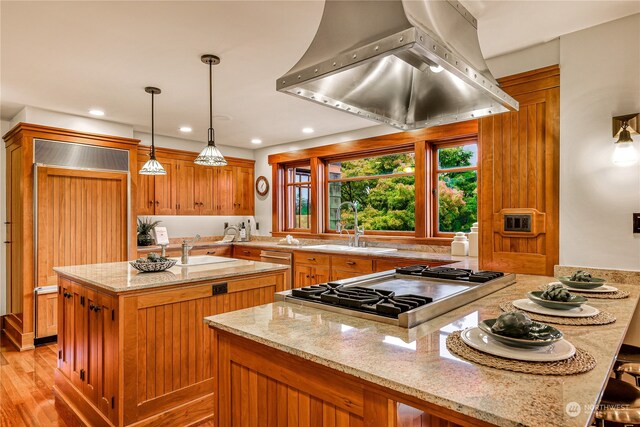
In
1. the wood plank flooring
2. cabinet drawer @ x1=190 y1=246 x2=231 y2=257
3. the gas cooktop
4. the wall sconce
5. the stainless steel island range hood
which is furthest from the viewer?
cabinet drawer @ x1=190 y1=246 x2=231 y2=257

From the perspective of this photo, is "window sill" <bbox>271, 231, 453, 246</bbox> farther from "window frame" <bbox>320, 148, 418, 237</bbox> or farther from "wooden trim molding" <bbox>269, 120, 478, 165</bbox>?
"wooden trim molding" <bbox>269, 120, 478, 165</bbox>

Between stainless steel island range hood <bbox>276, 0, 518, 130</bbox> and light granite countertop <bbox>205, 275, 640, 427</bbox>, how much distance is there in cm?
88

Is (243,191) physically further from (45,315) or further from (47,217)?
(45,315)

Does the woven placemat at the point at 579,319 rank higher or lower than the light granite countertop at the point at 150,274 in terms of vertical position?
higher

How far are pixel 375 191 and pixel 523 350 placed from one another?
3.85 metres

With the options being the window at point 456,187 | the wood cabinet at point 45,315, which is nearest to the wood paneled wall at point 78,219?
the wood cabinet at point 45,315

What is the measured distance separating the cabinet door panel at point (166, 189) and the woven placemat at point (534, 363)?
15.8ft

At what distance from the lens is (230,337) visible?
1.35 metres

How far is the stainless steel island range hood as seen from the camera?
121 cm

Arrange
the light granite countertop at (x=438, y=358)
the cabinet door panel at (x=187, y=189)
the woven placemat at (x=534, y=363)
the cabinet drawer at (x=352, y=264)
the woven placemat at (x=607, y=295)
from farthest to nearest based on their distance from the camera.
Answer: the cabinet door panel at (x=187, y=189), the cabinet drawer at (x=352, y=264), the woven placemat at (x=607, y=295), the woven placemat at (x=534, y=363), the light granite countertop at (x=438, y=358)

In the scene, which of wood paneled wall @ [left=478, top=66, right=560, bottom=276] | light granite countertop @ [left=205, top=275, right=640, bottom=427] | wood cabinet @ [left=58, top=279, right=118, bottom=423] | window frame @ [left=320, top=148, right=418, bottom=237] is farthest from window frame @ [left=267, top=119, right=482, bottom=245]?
wood cabinet @ [left=58, top=279, right=118, bottom=423]

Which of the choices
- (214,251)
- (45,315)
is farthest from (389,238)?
(45,315)

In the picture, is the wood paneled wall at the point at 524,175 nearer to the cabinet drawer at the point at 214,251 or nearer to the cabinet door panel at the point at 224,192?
the cabinet drawer at the point at 214,251

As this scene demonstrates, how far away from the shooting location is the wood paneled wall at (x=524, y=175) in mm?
2332
